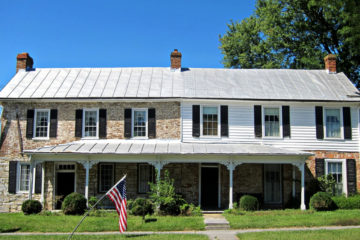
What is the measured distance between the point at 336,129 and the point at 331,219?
6.05 m

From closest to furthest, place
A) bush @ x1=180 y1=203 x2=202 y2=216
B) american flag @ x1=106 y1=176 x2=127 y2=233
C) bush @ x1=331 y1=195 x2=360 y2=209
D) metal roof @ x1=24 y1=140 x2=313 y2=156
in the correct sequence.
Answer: american flag @ x1=106 y1=176 x2=127 y2=233 < bush @ x1=180 y1=203 x2=202 y2=216 < metal roof @ x1=24 y1=140 x2=313 y2=156 < bush @ x1=331 y1=195 x2=360 y2=209

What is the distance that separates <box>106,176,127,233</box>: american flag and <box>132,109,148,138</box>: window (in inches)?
232

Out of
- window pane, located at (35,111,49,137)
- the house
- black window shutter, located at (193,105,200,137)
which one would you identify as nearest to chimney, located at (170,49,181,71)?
the house

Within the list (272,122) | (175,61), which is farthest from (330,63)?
(175,61)

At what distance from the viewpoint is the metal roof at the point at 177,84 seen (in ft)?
60.5

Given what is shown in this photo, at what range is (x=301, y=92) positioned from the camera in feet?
62.0

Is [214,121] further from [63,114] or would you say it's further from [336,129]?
[63,114]

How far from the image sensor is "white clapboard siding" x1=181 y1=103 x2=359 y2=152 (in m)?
17.9

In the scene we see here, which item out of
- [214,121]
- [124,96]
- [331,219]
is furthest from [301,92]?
[124,96]

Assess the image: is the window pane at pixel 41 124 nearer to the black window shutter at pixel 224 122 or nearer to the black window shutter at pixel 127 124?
the black window shutter at pixel 127 124

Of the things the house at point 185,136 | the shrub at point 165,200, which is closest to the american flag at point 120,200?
the shrub at point 165,200

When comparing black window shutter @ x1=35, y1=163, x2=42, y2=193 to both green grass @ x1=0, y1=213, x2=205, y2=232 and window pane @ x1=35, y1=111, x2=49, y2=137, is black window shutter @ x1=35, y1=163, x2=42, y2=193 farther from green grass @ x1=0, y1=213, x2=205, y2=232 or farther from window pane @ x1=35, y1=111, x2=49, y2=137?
green grass @ x1=0, y1=213, x2=205, y2=232

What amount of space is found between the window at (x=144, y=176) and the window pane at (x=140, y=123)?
1.69 m

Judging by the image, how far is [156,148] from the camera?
55.0 feet
